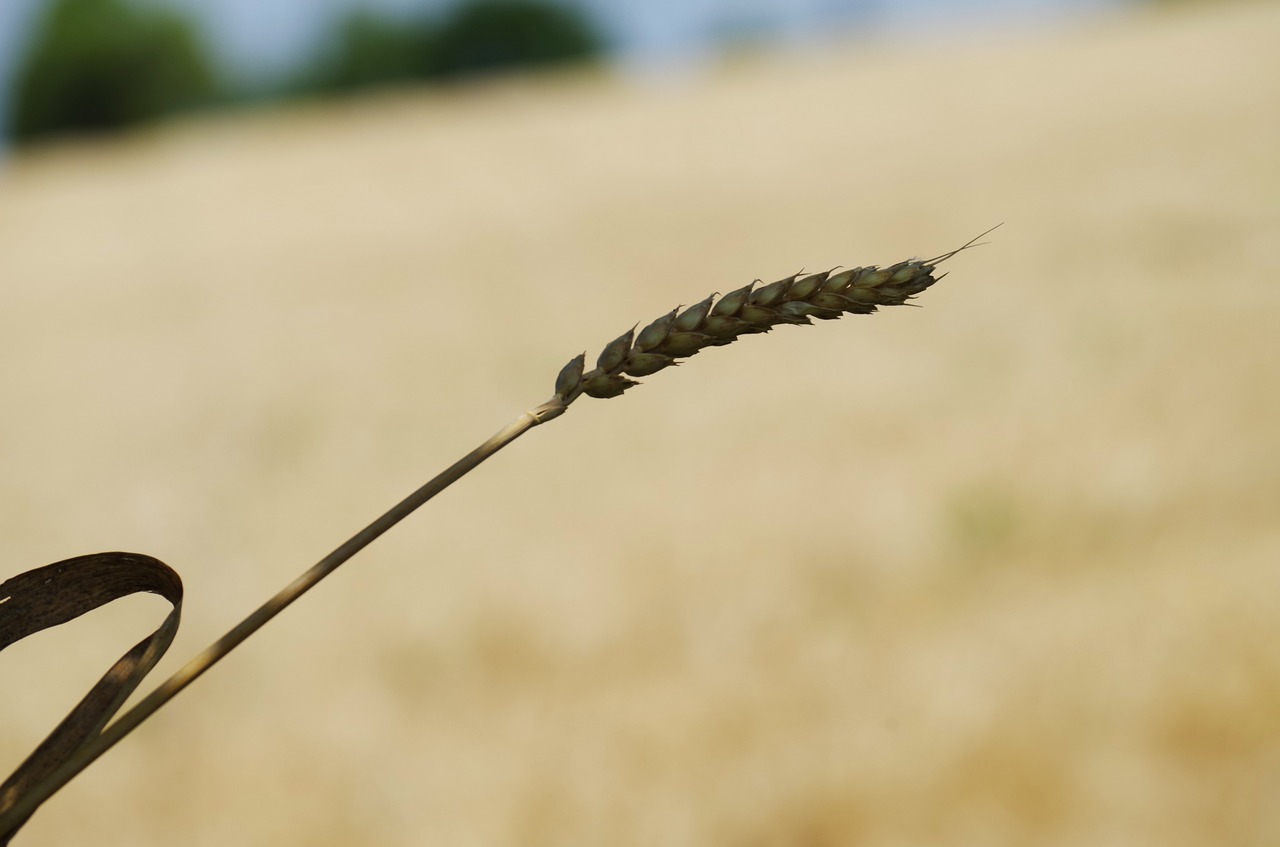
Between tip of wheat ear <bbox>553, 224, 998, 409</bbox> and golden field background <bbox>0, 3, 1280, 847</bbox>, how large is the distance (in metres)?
3.25

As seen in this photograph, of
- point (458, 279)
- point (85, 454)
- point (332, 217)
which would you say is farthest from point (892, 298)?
point (332, 217)

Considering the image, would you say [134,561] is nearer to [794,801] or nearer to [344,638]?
[794,801]

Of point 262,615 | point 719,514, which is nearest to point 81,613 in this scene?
point 262,615

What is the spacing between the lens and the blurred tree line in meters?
37.3

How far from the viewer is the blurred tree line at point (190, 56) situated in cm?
3731

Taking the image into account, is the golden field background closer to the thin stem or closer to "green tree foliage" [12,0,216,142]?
the thin stem

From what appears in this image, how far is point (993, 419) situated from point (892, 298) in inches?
243

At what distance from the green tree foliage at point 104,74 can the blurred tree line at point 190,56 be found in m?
0.03

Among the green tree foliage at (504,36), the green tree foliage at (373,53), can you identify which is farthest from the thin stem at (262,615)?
the green tree foliage at (373,53)

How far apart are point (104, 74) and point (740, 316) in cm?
4142

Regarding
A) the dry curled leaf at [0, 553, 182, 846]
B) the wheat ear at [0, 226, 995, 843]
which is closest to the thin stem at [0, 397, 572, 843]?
the wheat ear at [0, 226, 995, 843]

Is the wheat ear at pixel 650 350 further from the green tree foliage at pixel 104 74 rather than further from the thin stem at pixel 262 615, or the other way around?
the green tree foliage at pixel 104 74

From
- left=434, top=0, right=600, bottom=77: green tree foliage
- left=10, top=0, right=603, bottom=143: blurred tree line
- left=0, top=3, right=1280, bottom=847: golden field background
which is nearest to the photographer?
left=0, top=3, right=1280, bottom=847: golden field background

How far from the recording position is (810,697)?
443cm
